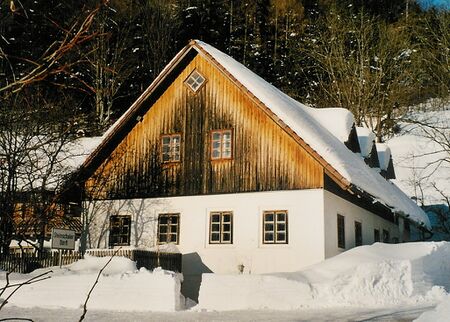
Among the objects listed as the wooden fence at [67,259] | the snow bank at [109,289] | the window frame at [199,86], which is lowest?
the snow bank at [109,289]

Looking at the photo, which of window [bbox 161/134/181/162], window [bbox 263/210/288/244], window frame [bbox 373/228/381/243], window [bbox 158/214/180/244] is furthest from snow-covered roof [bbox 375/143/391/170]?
window [bbox 158/214/180/244]

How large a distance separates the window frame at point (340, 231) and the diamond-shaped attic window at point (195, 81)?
722 cm

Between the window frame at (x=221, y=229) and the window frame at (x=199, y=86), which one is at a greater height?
the window frame at (x=199, y=86)

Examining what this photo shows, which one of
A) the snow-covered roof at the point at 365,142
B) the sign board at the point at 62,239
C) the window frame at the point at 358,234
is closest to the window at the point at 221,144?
the sign board at the point at 62,239

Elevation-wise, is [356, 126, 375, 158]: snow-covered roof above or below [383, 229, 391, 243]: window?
above

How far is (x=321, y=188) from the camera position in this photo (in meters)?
19.1

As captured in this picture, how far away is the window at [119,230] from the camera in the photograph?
22.8m

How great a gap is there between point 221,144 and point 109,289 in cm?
705

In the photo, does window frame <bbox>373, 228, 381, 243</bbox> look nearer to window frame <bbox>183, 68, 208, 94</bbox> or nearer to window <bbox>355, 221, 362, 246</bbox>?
window <bbox>355, 221, 362, 246</bbox>

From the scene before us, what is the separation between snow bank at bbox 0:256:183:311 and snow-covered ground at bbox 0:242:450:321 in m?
0.03

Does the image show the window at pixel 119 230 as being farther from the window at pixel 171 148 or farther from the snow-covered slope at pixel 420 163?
the snow-covered slope at pixel 420 163

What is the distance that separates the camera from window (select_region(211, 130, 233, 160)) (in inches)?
837

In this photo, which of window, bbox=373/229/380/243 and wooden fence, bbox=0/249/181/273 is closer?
wooden fence, bbox=0/249/181/273

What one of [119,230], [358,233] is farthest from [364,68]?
[119,230]
